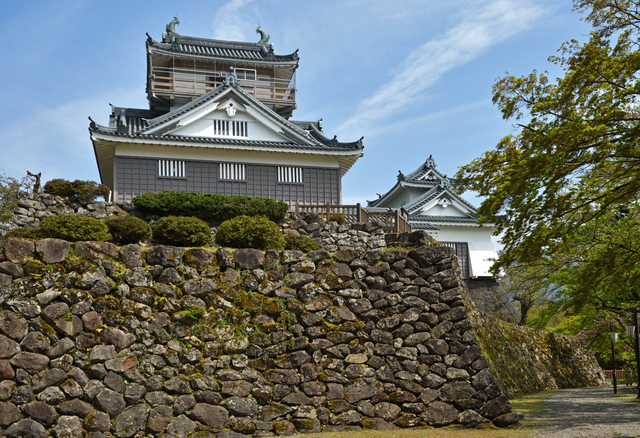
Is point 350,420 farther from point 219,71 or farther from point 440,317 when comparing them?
point 219,71

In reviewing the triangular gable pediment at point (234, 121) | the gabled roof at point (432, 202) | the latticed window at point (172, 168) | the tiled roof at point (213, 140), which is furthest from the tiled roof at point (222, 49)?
the gabled roof at point (432, 202)

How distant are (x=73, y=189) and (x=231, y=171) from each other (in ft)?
22.9

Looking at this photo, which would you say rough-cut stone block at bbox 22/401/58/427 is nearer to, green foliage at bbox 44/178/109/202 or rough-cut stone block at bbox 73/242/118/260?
rough-cut stone block at bbox 73/242/118/260

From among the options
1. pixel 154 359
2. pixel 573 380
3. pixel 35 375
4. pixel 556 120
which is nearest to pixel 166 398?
pixel 154 359

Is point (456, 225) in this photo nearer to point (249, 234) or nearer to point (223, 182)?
point (223, 182)

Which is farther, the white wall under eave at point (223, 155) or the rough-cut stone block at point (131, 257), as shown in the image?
the white wall under eave at point (223, 155)

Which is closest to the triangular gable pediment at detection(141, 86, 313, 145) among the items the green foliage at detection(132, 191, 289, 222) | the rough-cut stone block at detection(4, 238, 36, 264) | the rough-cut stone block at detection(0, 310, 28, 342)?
the green foliage at detection(132, 191, 289, 222)

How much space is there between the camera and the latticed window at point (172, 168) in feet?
73.0

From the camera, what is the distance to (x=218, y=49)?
31.2 meters

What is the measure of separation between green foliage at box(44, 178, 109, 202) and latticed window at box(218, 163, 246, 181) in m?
5.93

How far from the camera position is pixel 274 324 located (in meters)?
10.8

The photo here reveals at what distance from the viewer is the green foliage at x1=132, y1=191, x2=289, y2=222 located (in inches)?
717

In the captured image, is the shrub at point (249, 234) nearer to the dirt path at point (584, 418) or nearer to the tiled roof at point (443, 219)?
the dirt path at point (584, 418)

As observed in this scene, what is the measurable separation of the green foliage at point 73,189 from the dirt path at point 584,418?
48.6ft
